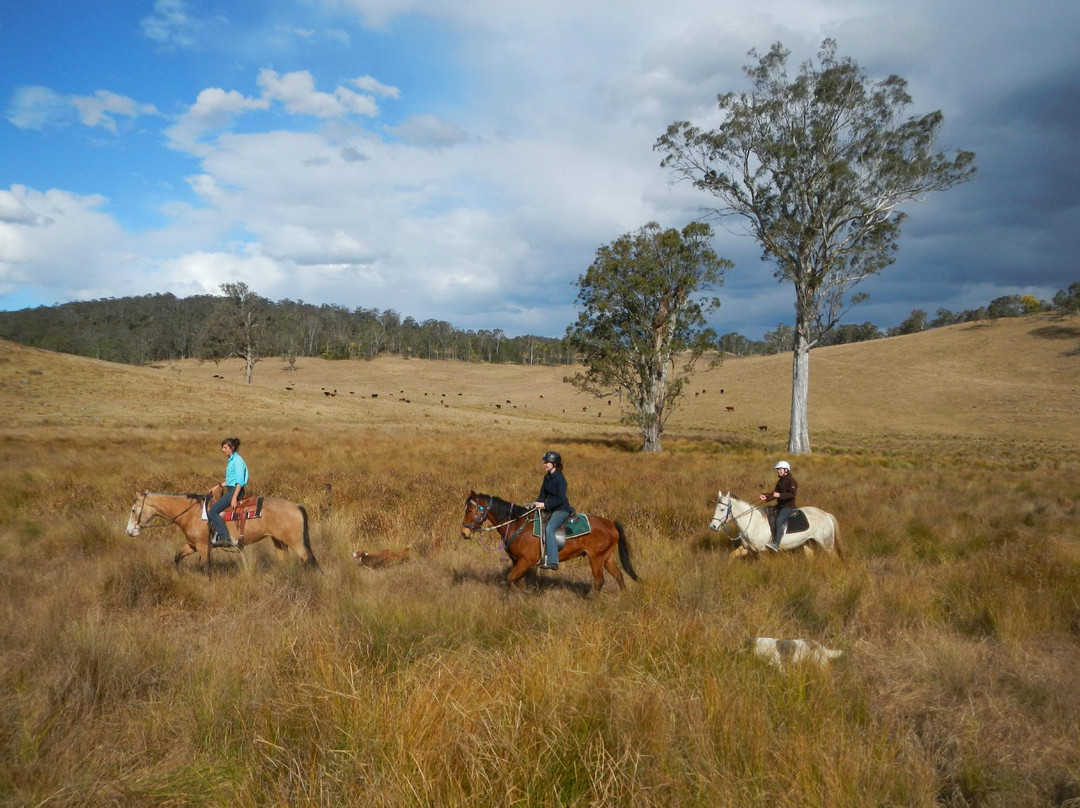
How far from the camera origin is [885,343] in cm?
10700

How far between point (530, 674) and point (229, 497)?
6.32 m

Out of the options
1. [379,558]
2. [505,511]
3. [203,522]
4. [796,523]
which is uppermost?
[505,511]

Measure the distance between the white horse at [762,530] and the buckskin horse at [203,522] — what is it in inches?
263

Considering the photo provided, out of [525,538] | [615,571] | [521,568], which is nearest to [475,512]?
[525,538]

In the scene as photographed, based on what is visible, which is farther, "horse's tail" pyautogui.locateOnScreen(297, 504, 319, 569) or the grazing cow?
the grazing cow

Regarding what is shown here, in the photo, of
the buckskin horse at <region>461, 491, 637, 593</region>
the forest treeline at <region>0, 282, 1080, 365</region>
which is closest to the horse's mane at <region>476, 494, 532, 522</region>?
the buckskin horse at <region>461, 491, 637, 593</region>

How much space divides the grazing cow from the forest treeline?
109829 mm

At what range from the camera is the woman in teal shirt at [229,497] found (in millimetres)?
8453

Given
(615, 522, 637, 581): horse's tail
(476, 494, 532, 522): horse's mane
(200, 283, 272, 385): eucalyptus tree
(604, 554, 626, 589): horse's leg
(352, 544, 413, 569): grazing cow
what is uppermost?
(200, 283, 272, 385): eucalyptus tree

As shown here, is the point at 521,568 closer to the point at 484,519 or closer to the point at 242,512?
the point at 484,519

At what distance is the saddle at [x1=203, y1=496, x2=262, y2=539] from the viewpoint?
338 inches

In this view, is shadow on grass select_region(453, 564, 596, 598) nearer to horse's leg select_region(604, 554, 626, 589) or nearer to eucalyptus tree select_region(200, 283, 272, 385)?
horse's leg select_region(604, 554, 626, 589)

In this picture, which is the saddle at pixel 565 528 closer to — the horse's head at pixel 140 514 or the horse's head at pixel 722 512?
the horse's head at pixel 722 512

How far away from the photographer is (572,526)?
310 inches
